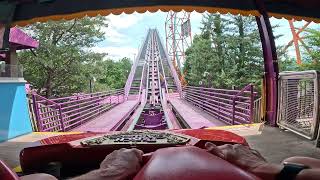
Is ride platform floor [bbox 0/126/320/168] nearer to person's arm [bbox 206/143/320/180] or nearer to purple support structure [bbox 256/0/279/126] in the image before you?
purple support structure [bbox 256/0/279/126]

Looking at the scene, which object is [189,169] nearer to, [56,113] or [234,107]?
[234,107]

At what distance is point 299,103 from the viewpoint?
517 cm

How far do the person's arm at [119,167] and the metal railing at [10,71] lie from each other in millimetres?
5289

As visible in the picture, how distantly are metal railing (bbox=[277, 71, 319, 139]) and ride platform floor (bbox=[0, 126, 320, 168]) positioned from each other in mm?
138

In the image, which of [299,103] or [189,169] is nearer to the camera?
[189,169]

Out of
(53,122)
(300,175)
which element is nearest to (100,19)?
(53,122)

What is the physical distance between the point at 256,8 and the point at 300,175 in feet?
17.4

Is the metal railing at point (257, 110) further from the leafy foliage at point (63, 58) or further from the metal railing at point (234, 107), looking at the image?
the leafy foliage at point (63, 58)

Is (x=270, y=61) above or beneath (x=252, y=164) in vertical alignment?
above

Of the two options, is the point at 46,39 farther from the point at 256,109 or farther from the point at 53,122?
the point at 256,109

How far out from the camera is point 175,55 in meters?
31.1

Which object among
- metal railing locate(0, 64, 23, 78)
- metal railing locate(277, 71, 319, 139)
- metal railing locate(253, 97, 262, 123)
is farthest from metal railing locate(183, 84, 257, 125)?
metal railing locate(0, 64, 23, 78)

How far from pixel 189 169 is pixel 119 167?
0.79 ft

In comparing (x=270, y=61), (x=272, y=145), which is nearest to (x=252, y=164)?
(x=272, y=145)
